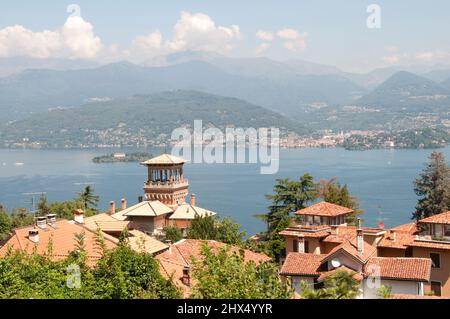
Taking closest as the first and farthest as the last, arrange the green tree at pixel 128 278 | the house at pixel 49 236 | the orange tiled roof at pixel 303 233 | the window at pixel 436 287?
the green tree at pixel 128 278
the house at pixel 49 236
the window at pixel 436 287
the orange tiled roof at pixel 303 233

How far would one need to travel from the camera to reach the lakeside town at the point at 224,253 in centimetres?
764

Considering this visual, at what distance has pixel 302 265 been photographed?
17.3m

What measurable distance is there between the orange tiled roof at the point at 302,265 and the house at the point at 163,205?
10.0 metres

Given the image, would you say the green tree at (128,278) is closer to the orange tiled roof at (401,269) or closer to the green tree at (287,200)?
the orange tiled roof at (401,269)

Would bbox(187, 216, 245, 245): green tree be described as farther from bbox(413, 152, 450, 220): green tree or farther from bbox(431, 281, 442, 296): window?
bbox(413, 152, 450, 220): green tree

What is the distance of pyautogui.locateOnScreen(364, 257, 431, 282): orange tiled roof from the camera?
15.6 metres

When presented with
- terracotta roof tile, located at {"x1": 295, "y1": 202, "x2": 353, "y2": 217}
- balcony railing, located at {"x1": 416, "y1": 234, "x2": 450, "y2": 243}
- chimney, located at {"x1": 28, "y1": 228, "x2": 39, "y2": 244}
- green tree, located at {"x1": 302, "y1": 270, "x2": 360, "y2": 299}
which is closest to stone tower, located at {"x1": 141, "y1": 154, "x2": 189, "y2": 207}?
terracotta roof tile, located at {"x1": 295, "y1": 202, "x2": 353, "y2": 217}

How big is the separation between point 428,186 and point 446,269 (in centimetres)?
1367

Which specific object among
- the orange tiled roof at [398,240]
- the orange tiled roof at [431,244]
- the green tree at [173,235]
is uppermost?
the orange tiled roof at [431,244]

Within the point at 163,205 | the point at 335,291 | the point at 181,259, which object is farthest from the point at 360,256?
the point at 163,205

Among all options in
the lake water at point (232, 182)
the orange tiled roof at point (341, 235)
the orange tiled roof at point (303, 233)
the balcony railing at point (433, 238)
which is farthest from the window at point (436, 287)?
the lake water at point (232, 182)

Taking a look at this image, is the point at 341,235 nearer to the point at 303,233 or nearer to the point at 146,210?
the point at 303,233

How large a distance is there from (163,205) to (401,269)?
15.6 m
